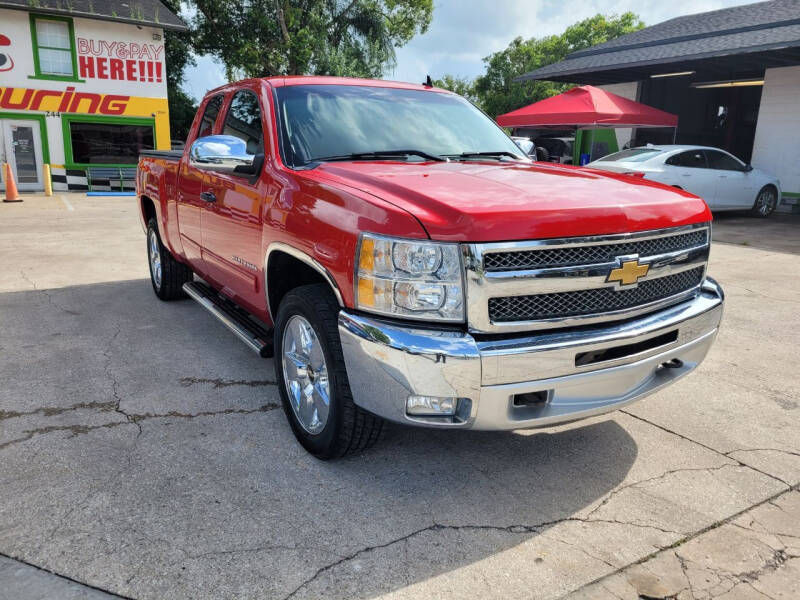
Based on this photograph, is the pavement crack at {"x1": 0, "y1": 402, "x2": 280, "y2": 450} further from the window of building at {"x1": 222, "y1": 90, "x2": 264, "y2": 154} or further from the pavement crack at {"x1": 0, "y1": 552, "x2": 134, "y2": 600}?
the window of building at {"x1": 222, "y1": 90, "x2": 264, "y2": 154}

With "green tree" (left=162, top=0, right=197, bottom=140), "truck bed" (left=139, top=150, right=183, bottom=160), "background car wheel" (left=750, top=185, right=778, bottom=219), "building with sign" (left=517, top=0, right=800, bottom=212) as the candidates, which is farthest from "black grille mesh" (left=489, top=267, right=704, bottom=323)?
"green tree" (left=162, top=0, right=197, bottom=140)

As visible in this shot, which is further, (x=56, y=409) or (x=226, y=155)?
(x=56, y=409)

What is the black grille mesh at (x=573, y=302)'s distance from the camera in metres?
2.46

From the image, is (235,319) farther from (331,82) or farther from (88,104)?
(88,104)

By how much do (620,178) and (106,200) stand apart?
1653 cm

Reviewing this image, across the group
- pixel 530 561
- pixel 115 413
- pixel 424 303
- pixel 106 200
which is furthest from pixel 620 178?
pixel 106 200

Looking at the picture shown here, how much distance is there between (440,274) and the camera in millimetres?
2414

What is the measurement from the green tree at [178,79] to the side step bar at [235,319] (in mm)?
24662

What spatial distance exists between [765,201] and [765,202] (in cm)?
2

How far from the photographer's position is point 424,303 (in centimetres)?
244

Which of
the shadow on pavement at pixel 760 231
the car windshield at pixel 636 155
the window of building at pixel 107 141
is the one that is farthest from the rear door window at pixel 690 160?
the window of building at pixel 107 141

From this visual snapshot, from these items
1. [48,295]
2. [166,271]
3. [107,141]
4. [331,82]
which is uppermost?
[331,82]

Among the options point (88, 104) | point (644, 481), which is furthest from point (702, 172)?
point (88, 104)

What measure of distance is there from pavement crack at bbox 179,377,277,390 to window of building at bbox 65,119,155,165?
699 inches
